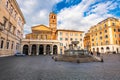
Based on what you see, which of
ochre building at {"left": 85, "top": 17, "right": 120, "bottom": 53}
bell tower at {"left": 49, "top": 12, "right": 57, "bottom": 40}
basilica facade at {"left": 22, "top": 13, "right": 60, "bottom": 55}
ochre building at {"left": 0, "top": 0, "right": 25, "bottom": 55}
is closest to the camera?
ochre building at {"left": 0, "top": 0, "right": 25, "bottom": 55}

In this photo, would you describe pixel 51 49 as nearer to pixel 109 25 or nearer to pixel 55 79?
pixel 109 25

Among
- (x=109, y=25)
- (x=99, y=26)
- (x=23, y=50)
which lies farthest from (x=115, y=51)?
(x=23, y=50)

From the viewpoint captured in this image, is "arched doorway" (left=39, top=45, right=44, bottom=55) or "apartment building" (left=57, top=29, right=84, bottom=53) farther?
"apartment building" (left=57, top=29, right=84, bottom=53)

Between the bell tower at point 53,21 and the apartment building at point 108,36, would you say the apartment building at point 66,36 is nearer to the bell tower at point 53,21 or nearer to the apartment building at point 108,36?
the bell tower at point 53,21

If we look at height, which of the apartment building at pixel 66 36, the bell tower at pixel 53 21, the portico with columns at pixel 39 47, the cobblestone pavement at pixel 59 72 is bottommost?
the cobblestone pavement at pixel 59 72

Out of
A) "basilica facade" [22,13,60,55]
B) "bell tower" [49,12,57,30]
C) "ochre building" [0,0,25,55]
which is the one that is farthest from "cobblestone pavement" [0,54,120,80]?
"bell tower" [49,12,57,30]

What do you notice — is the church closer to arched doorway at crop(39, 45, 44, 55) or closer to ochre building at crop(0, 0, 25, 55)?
arched doorway at crop(39, 45, 44, 55)

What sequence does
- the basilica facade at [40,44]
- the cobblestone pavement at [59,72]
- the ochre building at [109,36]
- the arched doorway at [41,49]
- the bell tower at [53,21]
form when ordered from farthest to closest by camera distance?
1. the bell tower at [53,21]
2. the ochre building at [109,36]
3. the arched doorway at [41,49]
4. the basilica facade at [40,44]
5. the cobblestone pavement at [59,72]

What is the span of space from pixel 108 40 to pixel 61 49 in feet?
77.7

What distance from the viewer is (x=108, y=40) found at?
48.2 metres

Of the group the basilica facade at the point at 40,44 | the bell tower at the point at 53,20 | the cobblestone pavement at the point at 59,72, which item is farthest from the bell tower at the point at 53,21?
the cobblestone pavement at the point at 59,72

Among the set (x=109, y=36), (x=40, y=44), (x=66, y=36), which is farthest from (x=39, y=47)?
(x=109, y=36)

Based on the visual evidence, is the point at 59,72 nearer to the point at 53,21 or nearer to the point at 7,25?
the point at 7,25

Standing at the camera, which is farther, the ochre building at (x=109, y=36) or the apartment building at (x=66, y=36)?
the ochre building at (x=109, y=36)
